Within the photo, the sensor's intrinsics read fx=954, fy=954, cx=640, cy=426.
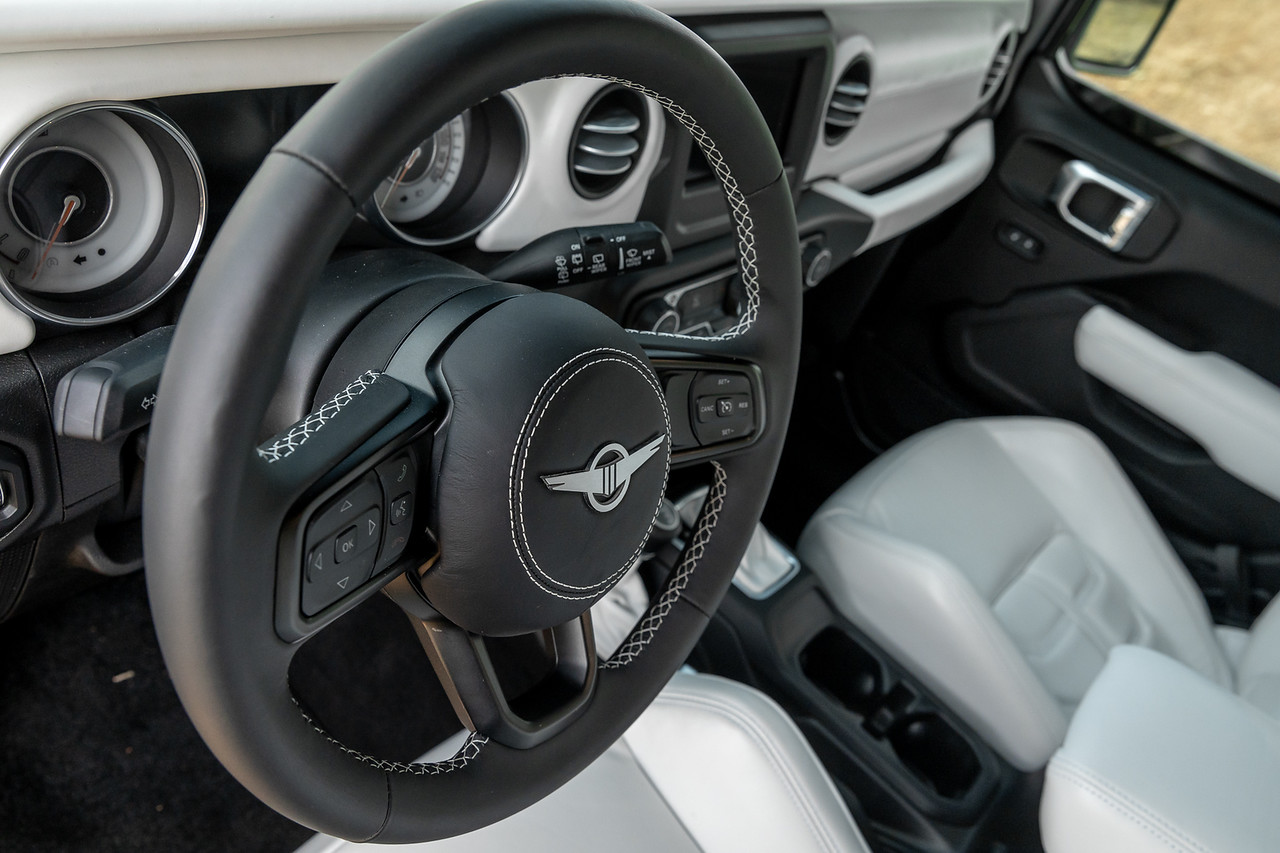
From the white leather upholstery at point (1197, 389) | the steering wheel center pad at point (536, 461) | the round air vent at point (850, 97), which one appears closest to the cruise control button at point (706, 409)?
the steering wheel center pad at point (536, 461)

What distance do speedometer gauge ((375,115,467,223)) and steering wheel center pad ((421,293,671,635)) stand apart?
0.31 metres

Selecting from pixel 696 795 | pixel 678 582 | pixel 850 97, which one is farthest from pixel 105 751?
pixel 850 97

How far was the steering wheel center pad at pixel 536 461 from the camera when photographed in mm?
558

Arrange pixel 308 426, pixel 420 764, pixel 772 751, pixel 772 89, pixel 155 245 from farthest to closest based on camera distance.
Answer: pixel 772 89 < pixel 772 751 < pixel 155 245 < pixel 420 764 < pixel 308 426

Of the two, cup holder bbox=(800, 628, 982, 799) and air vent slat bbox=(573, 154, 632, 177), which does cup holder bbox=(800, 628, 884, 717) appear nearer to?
cup holder bbox=(800, 628, 982, 799)

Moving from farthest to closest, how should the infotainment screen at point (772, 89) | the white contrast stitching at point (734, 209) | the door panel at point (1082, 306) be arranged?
the door panel at point (1082, 306) → the infotainment screen at point (772, 89) → the white contrast stitching at point (734, 209)

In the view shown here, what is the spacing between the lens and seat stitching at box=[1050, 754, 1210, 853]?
803 millimetres

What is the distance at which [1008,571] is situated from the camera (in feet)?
4.60

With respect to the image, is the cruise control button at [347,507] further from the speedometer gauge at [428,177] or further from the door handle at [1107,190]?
the door handle at [1107,190]

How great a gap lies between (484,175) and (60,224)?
1.24 ft

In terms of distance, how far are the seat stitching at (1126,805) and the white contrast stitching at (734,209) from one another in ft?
1.63

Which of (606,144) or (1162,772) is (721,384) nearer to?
(606,144)

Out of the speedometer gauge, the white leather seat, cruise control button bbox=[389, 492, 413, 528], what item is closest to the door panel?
the white leather seat

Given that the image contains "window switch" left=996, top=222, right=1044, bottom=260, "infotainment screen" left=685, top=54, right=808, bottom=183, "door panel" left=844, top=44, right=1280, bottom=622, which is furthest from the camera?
"window switch" left=996, top=222, right=1044, bottom=260
